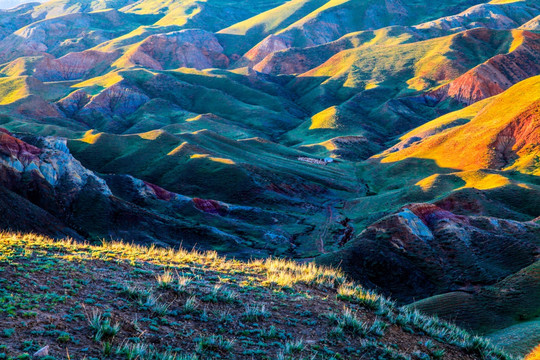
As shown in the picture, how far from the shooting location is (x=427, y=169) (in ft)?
244

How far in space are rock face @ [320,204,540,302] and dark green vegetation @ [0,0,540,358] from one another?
0.12 metres

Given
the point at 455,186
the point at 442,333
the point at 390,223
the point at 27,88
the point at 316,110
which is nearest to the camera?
the point at 442,333

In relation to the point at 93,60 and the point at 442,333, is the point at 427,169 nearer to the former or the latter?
the point at 442,333

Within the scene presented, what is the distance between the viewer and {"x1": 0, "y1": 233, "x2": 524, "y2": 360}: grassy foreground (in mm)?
8531

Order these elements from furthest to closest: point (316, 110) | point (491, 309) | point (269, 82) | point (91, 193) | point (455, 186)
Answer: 1. point (269, 82)
2. point (316, 110)
3. point (455, 186)
4. point (91, 193)
5. point (491, 309)

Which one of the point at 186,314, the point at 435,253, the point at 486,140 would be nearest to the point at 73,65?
the point at 486,140

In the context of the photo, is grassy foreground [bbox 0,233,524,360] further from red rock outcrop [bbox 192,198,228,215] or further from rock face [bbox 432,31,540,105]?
rock face [bbox 432,31,540,105]

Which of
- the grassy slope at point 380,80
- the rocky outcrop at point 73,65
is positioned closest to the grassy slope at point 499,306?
the grassy slope at point 380,80

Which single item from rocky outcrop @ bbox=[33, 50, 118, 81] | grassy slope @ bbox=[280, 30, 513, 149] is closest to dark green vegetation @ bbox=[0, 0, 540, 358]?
grassy slope @ bbox=[280, 30, 513, 149]

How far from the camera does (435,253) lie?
105 ft

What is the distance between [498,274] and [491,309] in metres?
7.97

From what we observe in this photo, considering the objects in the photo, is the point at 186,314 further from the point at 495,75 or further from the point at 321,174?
the point at 495,75

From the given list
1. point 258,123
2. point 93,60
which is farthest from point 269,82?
point 93,60

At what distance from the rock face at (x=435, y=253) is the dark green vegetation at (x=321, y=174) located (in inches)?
4.6
